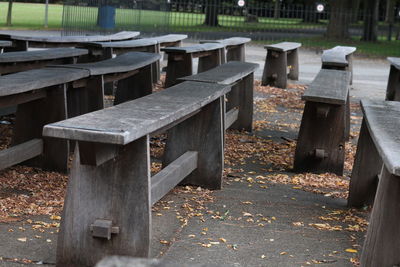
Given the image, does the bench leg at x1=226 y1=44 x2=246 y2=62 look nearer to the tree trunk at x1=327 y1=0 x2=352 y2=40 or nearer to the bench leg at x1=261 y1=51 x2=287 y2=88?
the bench leg at x1=261 y1=51 x2=287 y2=88

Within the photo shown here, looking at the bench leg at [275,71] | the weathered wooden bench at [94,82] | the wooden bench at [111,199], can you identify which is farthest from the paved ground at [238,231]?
the bench leg at [275,71]

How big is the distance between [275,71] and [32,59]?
7.67 metres

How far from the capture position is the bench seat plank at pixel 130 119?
143 inches

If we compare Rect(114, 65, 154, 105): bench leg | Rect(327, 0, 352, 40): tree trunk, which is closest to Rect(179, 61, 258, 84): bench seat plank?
Rect(114, 65, 154, 105): bench leg

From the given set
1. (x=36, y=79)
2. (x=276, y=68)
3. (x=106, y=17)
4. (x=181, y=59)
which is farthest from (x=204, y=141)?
(x=106, y=17)

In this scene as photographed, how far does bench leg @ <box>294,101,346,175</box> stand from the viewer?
23.4 ft

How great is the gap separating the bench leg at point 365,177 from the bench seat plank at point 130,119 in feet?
4.03

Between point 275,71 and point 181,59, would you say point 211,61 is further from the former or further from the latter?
point 275,71

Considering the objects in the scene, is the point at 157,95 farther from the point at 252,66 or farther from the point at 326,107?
the point at 252,66

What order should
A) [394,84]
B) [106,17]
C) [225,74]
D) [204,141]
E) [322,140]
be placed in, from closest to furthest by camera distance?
[204,141], [322,140], [225,74], [394,84], [106,17]

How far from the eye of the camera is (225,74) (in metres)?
7.49

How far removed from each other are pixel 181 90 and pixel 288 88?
9109 millimetres

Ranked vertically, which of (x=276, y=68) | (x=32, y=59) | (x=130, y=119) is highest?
(x=130, y=119)

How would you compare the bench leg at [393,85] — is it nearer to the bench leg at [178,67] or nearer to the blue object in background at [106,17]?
the bench leg at [178,67]
